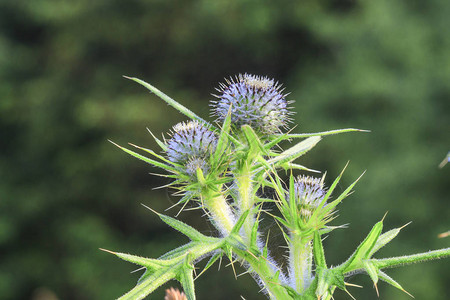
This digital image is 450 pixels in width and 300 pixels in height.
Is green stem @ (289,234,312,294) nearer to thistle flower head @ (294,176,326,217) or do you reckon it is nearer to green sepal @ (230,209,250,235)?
thistle flower head @ (294,176,326,217)

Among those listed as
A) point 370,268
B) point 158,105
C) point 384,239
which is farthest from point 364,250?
point 158,105

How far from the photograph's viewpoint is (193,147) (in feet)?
5.90

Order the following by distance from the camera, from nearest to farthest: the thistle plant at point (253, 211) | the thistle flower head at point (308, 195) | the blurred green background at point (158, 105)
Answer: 1. the thistle plant at point (253, 211)
2. the thistle flower head at point (308, 195)
3. the blurred green background at point (158, 105)

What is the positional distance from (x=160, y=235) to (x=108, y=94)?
2.92 metres

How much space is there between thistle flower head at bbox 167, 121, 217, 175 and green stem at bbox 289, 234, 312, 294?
34 cm

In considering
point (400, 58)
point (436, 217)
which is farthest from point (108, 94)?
point (436, 217)

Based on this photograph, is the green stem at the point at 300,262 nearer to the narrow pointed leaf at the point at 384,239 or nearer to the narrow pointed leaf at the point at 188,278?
the narrow pointed leaf at the point at 384,239

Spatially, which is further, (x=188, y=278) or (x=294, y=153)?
(x=294, y=153)

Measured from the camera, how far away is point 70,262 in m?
11.8

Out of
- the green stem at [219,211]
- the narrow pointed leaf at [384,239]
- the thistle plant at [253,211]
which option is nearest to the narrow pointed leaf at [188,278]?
the thistle plant at [253,211]

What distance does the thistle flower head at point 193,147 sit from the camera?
1.78 meters

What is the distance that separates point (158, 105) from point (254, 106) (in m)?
10.0

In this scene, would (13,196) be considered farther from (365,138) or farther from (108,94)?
(365,138)

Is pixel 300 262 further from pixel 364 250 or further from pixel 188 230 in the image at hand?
pixel 188 230
